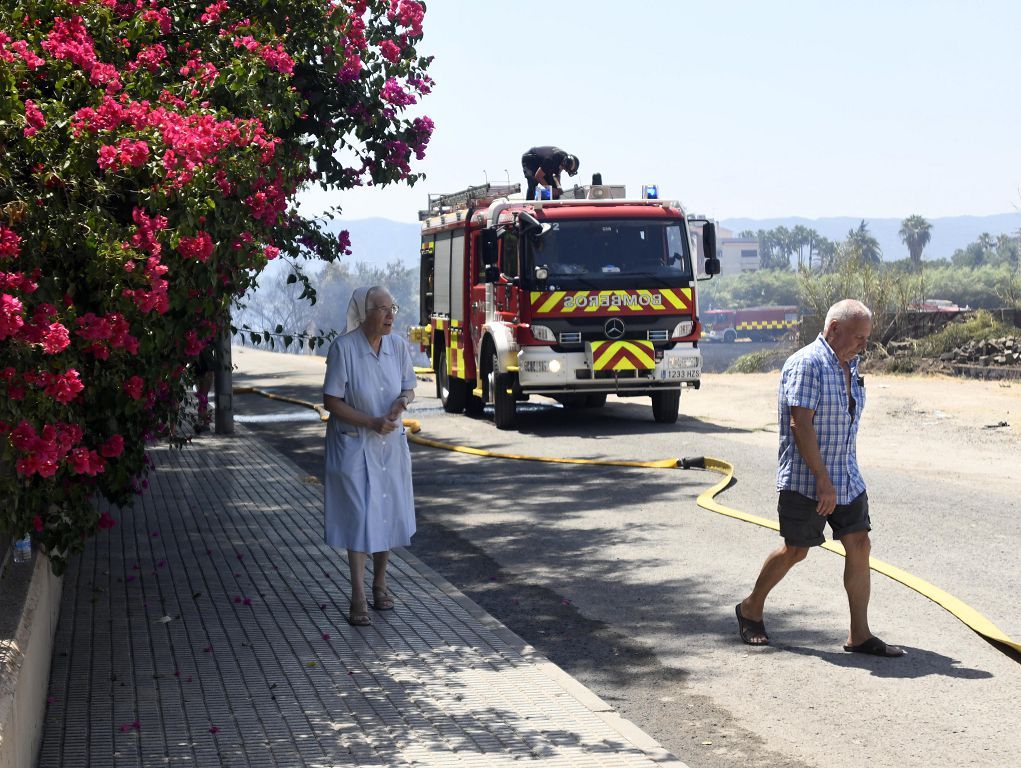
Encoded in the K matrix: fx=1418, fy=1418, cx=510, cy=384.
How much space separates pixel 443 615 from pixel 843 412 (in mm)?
2393

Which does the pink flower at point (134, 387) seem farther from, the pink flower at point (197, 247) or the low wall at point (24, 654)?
the low wall at point (24, 654)

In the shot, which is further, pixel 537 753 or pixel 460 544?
pixel 460 544

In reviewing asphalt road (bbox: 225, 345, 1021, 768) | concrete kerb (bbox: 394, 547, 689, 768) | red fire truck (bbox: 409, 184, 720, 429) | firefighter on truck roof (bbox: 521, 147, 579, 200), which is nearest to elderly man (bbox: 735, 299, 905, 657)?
asphalt road (bbox: 225, 345, 1021, 768)

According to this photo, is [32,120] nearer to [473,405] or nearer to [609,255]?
[609,255]

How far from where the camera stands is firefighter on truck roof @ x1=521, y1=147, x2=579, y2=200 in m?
19.5

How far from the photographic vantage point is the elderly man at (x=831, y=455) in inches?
259

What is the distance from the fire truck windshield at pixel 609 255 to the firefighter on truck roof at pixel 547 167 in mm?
1749

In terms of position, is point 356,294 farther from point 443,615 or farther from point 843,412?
point 843,412

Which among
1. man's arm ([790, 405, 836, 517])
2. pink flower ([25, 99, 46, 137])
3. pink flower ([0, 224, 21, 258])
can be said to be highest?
pink flower ([25, 99, 46, 137])

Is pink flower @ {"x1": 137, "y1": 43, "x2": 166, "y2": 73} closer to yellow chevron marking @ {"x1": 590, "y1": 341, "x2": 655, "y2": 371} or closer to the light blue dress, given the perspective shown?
the light blue dress

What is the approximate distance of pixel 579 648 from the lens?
7.10 m

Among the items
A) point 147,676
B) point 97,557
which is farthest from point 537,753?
point 97,557

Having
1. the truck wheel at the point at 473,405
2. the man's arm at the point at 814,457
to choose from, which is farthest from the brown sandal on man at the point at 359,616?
the truck wheel at the point at 473,405

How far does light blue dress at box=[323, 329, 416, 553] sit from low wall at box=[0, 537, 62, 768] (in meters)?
1.52
